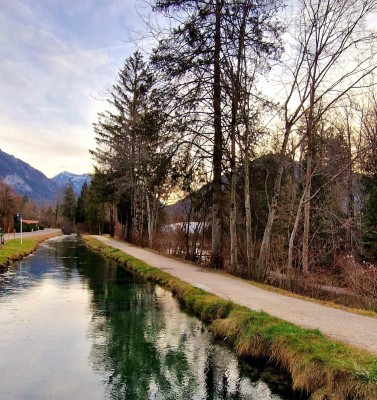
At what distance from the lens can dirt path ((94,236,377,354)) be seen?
25.6ft

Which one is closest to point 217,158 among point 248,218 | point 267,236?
point 248,218

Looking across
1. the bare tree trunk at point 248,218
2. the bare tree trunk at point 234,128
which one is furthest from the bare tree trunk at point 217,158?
the bare tree trunk at point 248,218

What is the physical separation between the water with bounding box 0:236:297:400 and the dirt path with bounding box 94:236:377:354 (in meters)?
1.28

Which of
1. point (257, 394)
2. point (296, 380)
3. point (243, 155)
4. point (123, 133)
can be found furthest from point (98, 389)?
point (123, 133)

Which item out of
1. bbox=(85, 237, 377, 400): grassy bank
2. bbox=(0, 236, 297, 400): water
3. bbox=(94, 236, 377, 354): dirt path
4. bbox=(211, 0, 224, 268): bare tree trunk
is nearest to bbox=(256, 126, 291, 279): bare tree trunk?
bbox=(94, 236, 377, 354): dirt path

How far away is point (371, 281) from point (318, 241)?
1045 centimetres

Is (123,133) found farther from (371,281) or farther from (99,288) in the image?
(371,281)

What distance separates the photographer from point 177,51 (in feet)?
56.3

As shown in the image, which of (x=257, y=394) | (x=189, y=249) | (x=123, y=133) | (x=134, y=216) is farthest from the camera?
(x=134, y=216)

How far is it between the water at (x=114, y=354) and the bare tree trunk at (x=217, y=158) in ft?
18.6

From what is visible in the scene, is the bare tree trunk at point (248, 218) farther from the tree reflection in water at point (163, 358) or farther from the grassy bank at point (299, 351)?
the grassy bank at point (299, 351)

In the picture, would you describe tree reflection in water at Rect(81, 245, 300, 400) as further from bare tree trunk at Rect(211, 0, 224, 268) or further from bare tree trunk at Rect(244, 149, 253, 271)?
bare tree trunk at Rect(211, 0, 224, 268)

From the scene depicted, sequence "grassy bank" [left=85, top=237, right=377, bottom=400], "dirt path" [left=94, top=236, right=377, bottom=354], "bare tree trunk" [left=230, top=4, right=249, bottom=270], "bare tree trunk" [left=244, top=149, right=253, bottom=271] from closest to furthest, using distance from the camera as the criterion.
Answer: "grassy bank" [left=85, top=237, right=377, bottom=400] → "dirt path" [left=94, top=236, right=377, bottom=354] → "bare tree trunk" [left=244, top=149, right=253, bottom=271] → "bare tree trunk" [left=230, top=4, right=249, bottom=270]

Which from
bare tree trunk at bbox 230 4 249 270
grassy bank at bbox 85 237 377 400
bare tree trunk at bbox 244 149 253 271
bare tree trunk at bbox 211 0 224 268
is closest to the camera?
grassy bank at bbox 85 237 377 400
